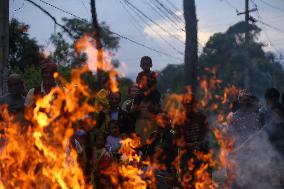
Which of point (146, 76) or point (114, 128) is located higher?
point (146, 76)

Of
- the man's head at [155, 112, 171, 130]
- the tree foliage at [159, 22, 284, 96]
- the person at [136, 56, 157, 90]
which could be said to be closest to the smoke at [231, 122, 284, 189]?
the man's head at [155, 112, 171, 130]

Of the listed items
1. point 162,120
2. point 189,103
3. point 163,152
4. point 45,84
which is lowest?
point 163,152

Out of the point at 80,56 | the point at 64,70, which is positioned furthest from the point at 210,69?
the point at 64,70

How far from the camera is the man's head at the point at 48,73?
5.87 m

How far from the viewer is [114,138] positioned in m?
7.01

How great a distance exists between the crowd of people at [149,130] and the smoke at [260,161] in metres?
0.05

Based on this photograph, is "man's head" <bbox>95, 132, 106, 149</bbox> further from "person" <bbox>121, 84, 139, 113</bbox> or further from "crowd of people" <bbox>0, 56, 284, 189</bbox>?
"person" <bbox>121, 84, 139, 113</bbox>

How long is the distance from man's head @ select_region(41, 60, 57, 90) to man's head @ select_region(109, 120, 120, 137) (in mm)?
1355

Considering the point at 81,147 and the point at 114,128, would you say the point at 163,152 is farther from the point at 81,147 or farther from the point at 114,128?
the point at 81,147

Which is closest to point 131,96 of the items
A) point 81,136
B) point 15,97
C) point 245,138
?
point 81,136

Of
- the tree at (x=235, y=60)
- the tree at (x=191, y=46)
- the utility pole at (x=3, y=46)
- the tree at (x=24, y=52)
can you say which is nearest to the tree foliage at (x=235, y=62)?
the tree at (x=235, y=60)

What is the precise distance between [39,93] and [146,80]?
1947mm

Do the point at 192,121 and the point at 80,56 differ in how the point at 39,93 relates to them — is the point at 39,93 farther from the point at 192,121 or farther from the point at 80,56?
the point at 80,56

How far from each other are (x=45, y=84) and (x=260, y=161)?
142 inches
